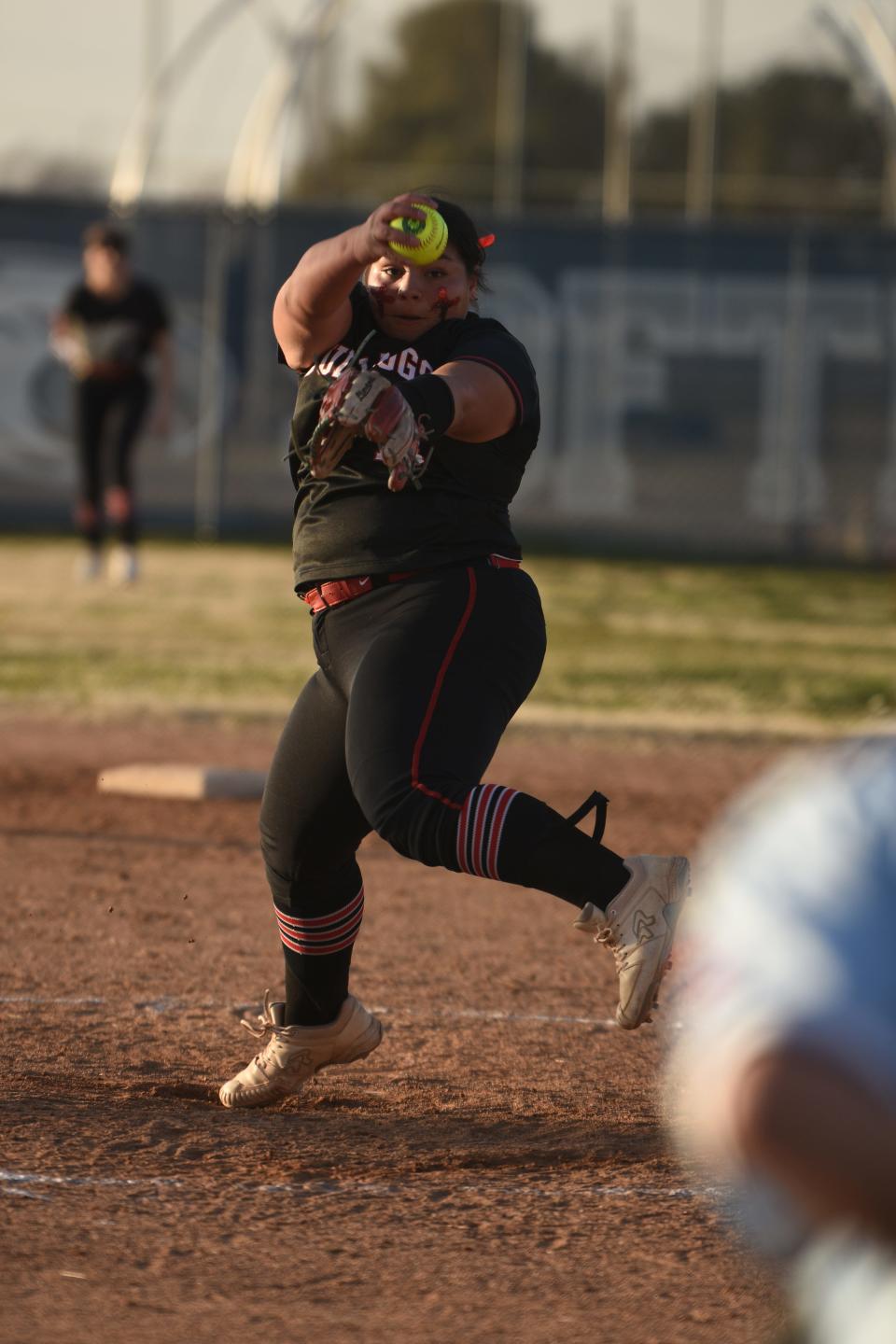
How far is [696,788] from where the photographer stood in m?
7.69

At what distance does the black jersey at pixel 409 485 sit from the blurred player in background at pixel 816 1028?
2233 mm

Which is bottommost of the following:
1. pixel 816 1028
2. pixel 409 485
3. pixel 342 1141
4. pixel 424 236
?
pixel 342 1141

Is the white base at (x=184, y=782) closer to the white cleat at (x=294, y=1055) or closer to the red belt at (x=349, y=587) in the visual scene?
the white cleat at (x=294, y=1055)

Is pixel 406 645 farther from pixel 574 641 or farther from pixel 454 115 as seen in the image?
pixel 454 115

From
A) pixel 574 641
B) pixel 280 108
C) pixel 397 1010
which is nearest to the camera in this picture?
pixel 397 1010

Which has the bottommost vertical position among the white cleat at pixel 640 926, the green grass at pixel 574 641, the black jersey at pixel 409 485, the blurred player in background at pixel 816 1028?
the green grass at pixel 574 641

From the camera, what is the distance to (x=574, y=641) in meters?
11.9

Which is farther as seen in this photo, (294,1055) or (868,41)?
(868,41)

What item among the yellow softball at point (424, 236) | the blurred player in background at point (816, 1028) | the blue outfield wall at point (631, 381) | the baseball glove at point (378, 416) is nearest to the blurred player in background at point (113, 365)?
the blue outfield wall at point (631, 381)

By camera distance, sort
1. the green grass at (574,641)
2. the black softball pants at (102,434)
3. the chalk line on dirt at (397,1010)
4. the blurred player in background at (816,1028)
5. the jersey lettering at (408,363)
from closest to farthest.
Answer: the blurred player in background at (816,1028), the jersey lettering at (408,363), the chalk line on dirt at (397,1010), the green grass at (574,641), the black softball pants at (102,434)

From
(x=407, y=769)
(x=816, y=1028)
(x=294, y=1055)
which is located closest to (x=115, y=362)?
(x=294, y=1055)

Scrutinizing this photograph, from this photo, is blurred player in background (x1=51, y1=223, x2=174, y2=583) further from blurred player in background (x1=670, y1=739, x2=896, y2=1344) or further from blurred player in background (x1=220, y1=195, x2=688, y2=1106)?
blurred player in background (x1=670, y1=739, x2=896, y2=1344)

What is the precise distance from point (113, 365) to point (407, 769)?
9.81m

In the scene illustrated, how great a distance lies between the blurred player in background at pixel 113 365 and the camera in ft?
40.9
